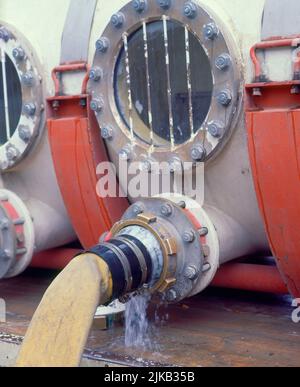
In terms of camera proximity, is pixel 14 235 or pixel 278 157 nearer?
pixel 278 157

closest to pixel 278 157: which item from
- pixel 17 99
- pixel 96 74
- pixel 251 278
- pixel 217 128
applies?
pixel 217 128

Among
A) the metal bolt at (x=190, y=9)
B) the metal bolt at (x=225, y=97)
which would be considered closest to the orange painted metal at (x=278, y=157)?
the metal bolt at (x=225, y=97)

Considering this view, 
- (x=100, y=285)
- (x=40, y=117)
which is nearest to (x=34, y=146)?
(x=40, y=117)

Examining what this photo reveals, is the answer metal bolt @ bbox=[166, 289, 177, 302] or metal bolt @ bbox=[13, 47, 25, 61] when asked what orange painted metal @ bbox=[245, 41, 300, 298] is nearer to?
metal bolt @ bbox=[166, 289, 177, 302]

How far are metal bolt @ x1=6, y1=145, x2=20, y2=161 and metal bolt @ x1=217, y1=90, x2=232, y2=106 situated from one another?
35.3 inches

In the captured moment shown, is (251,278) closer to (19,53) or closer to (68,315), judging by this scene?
(68,315)

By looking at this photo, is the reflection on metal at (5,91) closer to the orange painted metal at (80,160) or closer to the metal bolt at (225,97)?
the orange painted metal at (80,160)

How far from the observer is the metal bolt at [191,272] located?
1983 millimetres

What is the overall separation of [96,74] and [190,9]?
1.31ft

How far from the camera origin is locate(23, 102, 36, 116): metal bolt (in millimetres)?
2476

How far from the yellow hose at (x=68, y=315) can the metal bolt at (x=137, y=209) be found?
0.33m

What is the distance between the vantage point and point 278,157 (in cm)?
187

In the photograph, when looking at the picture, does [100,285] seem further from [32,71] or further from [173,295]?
[32,71]

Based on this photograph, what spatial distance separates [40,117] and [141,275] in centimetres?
86
